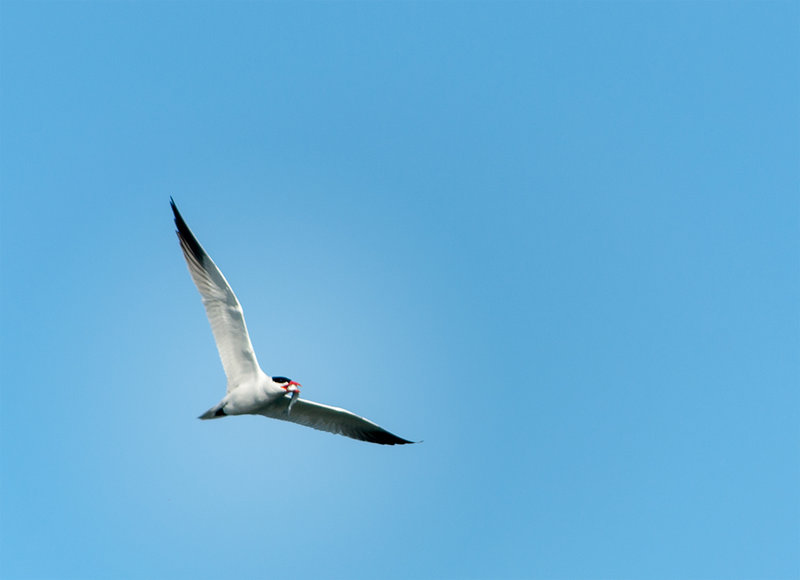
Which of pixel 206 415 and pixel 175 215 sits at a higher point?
pixel 175 215

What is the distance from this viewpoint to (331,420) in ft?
85.8

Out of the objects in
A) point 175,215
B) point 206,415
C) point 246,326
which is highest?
point 175,215

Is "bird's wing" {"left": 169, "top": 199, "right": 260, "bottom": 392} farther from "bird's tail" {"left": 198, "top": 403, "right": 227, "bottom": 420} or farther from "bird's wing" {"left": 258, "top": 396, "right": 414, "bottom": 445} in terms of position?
"bird's wing" {"left": 258, "top": 396, "right": 414, "bottom": 445}

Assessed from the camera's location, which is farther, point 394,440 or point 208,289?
point 394,440

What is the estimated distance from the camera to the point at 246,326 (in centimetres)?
2372

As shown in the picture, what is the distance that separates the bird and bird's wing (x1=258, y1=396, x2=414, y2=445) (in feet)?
0.16

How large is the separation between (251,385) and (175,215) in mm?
4446

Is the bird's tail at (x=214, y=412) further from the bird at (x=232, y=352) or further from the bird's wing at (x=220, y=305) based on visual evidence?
the bird's wing at (x=220, y=305)

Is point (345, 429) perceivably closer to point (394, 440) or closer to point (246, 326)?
point (394, 440)

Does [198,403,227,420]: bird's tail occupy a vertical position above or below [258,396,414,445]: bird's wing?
below

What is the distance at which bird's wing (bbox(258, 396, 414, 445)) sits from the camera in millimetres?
25344

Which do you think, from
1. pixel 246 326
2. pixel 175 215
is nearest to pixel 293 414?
pixel 246 326

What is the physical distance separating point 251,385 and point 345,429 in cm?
343

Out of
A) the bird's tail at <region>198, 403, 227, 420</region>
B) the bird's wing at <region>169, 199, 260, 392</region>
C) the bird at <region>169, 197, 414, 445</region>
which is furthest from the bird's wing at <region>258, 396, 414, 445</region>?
the bird's wing at <region>169, 199, 260, 392</region>
